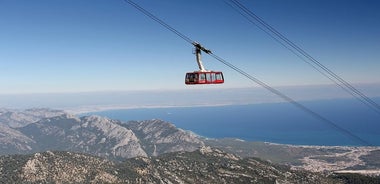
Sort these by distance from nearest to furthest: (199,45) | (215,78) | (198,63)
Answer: (199,45), (198,63), (215,78)

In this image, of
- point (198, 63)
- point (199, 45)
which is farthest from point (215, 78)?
point (199, 45)

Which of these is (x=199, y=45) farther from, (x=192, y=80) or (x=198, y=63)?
(x=192, y=80)

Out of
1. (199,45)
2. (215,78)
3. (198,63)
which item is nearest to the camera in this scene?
(199,45)

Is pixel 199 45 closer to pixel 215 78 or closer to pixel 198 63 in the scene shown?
pixel 198 63

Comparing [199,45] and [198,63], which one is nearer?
[199,45]

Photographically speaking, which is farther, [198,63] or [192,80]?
[192,80]

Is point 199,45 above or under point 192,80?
above

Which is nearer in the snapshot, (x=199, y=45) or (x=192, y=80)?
(x=199, y=45)

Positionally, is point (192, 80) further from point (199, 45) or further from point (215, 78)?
point (199, 45)

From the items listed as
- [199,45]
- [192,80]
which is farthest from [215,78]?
[199,45]
